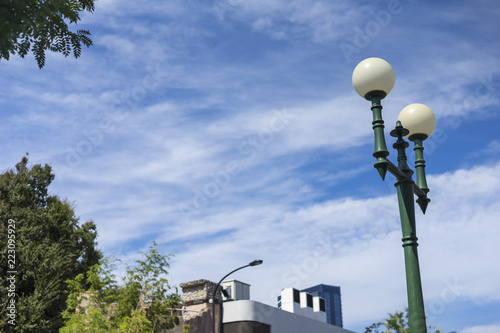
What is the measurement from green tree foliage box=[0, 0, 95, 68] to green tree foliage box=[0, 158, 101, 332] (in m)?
26.9

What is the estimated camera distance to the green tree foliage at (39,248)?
103 ft

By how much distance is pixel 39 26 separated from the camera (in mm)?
7094

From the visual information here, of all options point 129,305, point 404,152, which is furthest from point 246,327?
point 404,152

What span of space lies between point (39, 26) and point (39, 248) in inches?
1177

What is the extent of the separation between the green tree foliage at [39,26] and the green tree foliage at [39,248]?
88.4ft

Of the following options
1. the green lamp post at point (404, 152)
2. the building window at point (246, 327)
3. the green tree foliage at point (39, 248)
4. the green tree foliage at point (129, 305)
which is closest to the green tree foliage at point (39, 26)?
the green lamp post at point (404, 152)

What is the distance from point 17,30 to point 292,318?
27.9 metres

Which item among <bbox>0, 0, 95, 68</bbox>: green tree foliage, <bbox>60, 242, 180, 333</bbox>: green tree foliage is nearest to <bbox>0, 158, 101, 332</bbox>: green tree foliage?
<bbox>60, 242, 180, 333</bbox>: green tree foliage

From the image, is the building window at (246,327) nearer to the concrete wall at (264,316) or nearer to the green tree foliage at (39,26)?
the concrete wall at (264,316)

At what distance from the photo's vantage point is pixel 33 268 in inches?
1313

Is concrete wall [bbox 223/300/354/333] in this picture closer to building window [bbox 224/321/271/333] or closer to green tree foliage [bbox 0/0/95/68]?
building window [bbox 224/321/271/333]

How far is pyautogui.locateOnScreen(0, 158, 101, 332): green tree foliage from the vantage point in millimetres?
31359

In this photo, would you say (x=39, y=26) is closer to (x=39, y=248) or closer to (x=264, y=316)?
(x=264, y=316)

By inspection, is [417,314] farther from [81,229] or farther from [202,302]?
[81,229]
